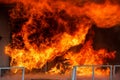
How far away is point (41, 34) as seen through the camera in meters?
11.6

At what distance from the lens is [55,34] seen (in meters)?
11.5

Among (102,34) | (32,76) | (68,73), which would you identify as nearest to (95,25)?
(102,34)

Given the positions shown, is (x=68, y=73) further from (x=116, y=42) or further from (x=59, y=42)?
(x=116, y=42)

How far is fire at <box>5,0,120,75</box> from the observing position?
11109 millimetres

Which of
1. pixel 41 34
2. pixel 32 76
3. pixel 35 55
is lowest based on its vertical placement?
pixel 32 76

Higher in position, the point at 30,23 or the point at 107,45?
the point at 30,23

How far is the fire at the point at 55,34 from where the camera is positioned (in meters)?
11.1

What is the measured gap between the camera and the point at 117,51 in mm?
11688

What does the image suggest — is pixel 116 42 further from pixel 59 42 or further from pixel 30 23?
pixel 30 23

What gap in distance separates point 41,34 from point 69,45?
110cm

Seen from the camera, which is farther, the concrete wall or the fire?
the concrete wall

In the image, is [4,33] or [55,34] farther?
[55,34]

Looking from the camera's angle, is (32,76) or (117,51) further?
(117,51)

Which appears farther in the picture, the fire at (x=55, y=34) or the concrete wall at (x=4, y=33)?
the concrete wall at (x=4, y=33)
